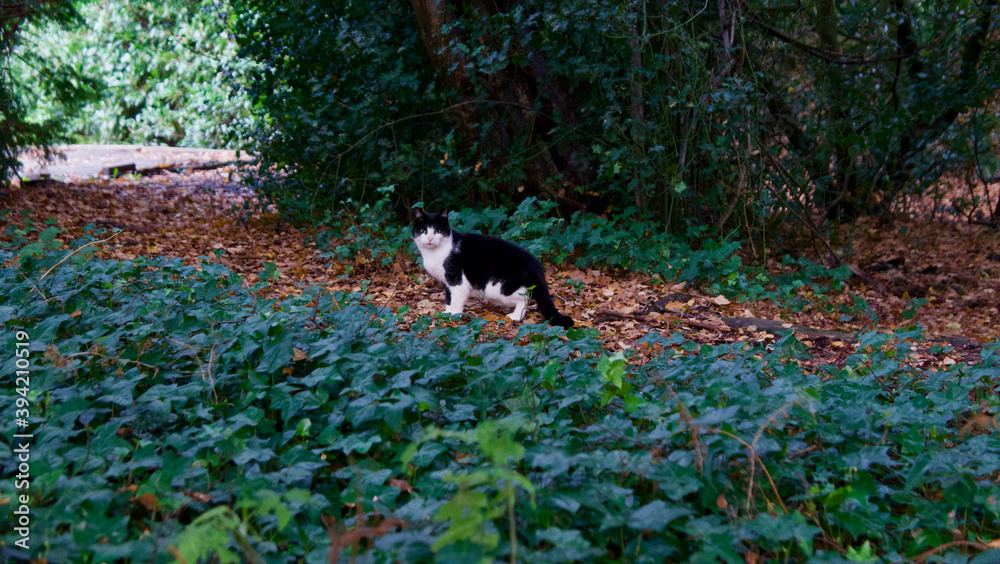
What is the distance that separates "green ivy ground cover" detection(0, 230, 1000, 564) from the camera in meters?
1.69

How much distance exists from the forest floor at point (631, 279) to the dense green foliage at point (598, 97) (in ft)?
2.86

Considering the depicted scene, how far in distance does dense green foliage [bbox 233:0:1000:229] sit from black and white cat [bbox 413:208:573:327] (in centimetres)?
148

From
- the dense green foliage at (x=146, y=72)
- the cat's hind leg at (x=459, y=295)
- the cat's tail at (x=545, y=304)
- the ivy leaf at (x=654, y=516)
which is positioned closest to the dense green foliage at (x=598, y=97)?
the cat's tail at (x=545, y=304)

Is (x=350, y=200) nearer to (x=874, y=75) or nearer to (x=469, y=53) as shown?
(x=469, y=53)

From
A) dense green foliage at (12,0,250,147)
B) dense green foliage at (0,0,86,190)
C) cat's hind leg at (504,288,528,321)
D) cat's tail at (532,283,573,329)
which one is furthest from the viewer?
dense green foliage at (12,0,250,147)

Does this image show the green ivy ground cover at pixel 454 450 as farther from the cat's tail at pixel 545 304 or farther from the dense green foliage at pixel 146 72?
the dense green foliage at pixel 146 72

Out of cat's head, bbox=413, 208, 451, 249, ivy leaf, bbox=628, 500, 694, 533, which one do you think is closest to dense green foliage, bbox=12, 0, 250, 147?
cat's head, bbox=413, 208, 451, 249

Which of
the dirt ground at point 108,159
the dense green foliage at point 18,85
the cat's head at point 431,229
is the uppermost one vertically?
the dense green foliage at point 18,85

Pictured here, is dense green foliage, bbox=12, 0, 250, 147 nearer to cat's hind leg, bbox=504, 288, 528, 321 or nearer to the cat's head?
the cat's head

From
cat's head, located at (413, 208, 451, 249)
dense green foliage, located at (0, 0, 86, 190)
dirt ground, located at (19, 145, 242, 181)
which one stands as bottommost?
cat's head, located at (413, 208, 451, 249)

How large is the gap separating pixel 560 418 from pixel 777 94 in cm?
564

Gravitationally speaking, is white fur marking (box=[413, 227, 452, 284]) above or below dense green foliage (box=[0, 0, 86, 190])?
below

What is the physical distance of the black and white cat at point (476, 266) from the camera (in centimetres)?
461

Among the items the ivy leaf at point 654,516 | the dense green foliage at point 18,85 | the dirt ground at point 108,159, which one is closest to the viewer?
the ivy leaf at point 654,516
